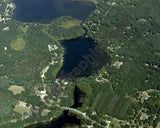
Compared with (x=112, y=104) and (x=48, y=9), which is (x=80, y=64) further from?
(x=48, y=9)

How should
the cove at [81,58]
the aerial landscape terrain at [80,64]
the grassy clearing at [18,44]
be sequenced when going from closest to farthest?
the aerial landscape terrain at [80,64] < the cove at [81,58] < the grassy clearing at [18,44]

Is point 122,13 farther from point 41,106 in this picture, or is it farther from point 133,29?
point 41,106

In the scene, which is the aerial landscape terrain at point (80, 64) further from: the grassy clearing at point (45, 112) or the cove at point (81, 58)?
the cove at point (81, 58)

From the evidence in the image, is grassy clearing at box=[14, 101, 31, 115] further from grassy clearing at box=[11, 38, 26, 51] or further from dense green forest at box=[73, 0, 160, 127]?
grassy clearing at box=[11, 38, 26, 51]

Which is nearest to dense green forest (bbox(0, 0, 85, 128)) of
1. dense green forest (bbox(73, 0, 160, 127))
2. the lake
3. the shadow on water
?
the shadow on water

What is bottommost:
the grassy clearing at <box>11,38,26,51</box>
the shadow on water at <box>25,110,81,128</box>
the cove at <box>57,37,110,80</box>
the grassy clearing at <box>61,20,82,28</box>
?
the shadow on water at <box>25,110,81,128</box>

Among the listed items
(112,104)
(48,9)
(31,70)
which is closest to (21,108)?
(31,70)

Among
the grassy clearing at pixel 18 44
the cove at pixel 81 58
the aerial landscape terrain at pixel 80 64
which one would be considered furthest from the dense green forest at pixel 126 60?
the grassy clearing at pixel 18 44
